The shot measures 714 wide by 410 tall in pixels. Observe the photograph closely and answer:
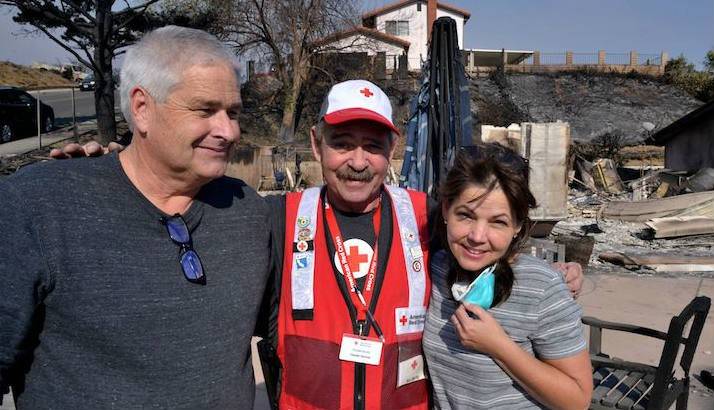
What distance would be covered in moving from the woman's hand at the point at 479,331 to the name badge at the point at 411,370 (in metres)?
0.29

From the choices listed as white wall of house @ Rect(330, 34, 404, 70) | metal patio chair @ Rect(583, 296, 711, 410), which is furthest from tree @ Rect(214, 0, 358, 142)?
metal patio chair @ Rect(583, 296, 711, 410)

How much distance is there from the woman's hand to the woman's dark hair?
0.31 feet

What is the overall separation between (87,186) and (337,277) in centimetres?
87

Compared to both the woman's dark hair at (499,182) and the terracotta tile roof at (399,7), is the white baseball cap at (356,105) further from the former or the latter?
the terracotta tile roof at (399,7)

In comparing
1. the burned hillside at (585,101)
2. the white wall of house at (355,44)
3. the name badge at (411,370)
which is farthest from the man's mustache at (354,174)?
the burned hillside at (585,101)

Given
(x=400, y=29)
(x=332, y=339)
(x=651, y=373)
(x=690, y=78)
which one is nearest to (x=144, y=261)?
(x=332, y=339)

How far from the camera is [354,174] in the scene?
87.4 inches

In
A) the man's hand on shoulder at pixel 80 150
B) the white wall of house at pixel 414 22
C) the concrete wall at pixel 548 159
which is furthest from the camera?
the white wall of house at pixel 414 22

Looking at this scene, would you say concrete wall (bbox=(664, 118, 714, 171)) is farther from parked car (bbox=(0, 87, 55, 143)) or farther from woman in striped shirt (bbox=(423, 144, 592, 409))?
parked car (bbox=(0, 87, 55, 143))

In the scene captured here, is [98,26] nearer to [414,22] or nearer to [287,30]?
[287,30]

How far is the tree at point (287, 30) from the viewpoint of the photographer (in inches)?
1000

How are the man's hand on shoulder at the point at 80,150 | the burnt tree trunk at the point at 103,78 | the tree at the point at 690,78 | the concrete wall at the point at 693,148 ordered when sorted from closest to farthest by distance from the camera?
the man's hand on shoulder at the point at 80,150, the concrete wall at the point at 693,148, the burnt tree trunk at the point at 103,78, the tree at the point at 690,78

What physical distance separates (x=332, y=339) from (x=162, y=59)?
3.50 ft

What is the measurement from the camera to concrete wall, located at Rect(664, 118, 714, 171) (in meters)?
18.6
